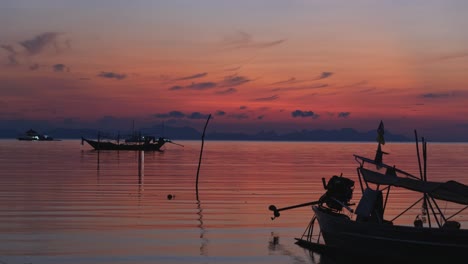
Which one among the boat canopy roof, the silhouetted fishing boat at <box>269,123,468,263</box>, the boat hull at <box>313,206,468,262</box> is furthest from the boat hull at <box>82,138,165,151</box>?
the boat canopy roof

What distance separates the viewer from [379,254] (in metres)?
21.5

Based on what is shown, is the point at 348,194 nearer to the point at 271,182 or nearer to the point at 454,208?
the point at 454,208

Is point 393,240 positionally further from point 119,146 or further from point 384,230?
point 119,146

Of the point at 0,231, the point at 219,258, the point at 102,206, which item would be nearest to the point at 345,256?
the point at 219,258

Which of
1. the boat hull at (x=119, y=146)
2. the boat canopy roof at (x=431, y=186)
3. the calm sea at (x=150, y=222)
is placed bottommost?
the calm sea at (x=150, y=222)

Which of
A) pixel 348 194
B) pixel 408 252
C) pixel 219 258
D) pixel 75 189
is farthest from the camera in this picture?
pixel 75 189

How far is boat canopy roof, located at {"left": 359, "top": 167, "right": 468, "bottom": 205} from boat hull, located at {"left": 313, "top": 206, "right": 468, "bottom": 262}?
5.85 feet

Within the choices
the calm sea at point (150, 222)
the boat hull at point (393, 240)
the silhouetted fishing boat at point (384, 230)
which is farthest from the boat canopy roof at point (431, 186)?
the calm sea at point (150, 222)

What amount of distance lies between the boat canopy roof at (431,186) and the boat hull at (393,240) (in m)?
1.78

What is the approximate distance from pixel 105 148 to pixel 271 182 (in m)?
99.0

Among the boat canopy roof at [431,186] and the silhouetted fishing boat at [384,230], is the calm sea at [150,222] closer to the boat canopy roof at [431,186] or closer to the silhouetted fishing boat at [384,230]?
the silhouetted fishing boat at [384,230]

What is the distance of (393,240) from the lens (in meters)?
20.8

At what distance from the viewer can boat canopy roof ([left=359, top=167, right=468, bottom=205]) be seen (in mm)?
21250

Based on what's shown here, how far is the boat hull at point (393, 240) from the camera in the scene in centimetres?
1934
